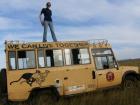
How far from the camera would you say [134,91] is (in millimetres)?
18844

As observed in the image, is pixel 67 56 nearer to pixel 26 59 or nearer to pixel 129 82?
pixel 26 59

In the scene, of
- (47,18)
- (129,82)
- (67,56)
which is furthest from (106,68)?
(47,18)

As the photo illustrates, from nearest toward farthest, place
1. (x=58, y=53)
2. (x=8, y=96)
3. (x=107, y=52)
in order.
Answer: (x=8, y=96), (x=58, y=53), (x=107, y=52)

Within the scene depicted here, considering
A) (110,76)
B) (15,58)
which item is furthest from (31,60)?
(110,76)

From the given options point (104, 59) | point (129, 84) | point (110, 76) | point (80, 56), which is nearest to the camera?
point (80, 56)

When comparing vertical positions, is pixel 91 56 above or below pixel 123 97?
above

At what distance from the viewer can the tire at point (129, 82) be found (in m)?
19.7

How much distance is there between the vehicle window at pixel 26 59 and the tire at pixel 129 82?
14.9 ft

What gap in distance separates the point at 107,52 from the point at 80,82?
202cm

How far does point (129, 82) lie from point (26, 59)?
514cm

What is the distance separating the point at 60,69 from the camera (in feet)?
58.1

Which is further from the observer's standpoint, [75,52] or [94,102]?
[75,52]

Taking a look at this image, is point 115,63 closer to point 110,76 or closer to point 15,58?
point 110,76

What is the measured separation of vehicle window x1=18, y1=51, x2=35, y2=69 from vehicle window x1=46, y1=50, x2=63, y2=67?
2.07 ft
